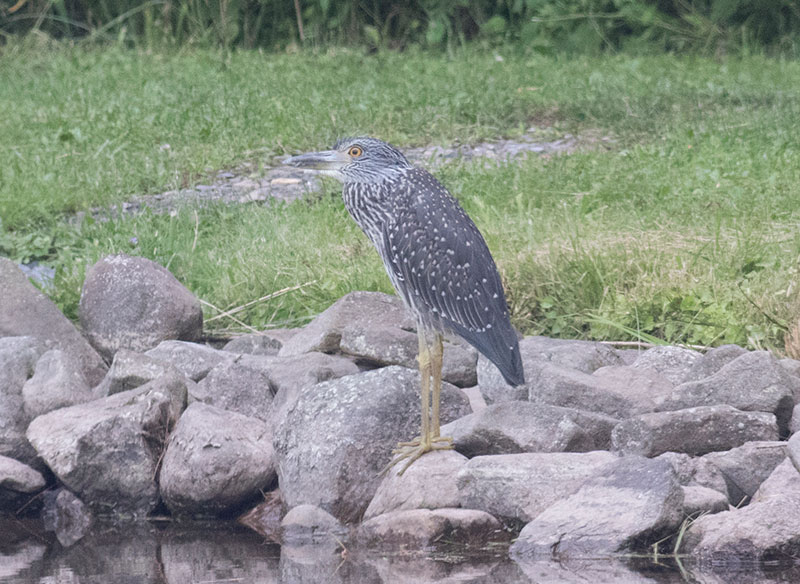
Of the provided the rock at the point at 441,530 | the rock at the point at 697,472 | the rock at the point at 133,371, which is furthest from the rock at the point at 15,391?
the rock at the point at 697,472

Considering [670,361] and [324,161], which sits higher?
[324,161]

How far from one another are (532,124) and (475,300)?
17.8 feet

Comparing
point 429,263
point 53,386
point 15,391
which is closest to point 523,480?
point 429,263

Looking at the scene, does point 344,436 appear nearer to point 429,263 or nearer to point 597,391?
point 429,263

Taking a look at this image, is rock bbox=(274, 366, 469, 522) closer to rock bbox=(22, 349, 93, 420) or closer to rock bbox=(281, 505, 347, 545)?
rock bbox=(281, 505, 347, 545)

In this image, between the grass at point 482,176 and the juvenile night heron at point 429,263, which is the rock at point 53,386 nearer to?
the grass at point 482,176

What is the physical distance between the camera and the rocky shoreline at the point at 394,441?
3725mm

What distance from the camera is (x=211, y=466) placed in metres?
4.37

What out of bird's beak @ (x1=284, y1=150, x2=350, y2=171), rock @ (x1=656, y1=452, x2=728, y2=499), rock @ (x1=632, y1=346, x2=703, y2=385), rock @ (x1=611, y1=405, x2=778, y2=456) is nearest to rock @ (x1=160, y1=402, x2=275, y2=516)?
bird's beak @ (x1=284, y1=150, x2=350, y2=171)

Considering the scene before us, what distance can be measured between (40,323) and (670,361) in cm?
285

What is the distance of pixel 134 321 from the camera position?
223 inches

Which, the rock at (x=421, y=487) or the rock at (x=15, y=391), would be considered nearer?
the rock at (x=421, y=487)

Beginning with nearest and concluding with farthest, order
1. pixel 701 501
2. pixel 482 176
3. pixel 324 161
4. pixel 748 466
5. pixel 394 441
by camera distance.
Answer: pixel 701 501
pixel 748 466
pixel 394 441
pixel 324 161
pixel 482 176

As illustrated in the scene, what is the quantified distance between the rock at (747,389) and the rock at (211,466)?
1.56 metres
